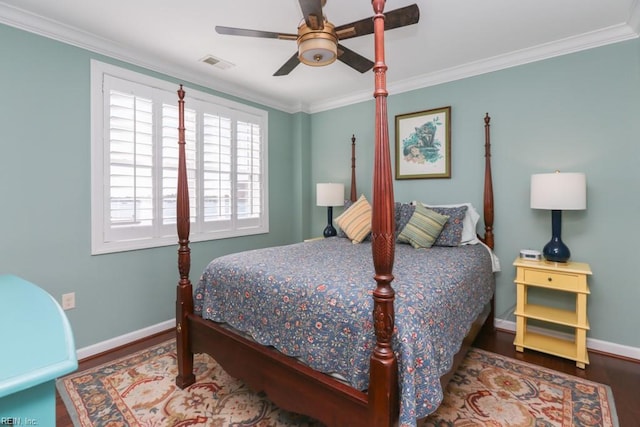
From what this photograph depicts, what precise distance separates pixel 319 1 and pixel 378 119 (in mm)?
785

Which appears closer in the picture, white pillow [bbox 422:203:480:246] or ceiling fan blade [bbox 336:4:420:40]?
ceiling fan blade [bbox 336:4:420:40]

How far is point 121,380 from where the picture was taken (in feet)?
7.08

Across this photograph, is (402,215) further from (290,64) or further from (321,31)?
(321,31)

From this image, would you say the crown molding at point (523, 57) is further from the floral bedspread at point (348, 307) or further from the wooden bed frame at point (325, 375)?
the wooden bed frame at point (325, 375)

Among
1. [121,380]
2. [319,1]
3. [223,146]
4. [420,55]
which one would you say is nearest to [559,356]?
[420,55]

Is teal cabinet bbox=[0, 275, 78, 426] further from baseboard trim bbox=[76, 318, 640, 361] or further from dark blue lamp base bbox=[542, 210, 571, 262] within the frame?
dark blue lamp base bbox=[542, 210, 571, 262]

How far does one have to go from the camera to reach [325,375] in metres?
1.42

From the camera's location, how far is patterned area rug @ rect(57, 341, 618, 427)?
1.75 meters

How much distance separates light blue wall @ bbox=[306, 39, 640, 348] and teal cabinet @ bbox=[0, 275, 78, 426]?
3.20 meters

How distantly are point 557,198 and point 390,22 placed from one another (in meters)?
1.79

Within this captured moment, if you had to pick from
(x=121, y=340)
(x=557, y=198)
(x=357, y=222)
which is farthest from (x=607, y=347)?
(x=121, y=340)

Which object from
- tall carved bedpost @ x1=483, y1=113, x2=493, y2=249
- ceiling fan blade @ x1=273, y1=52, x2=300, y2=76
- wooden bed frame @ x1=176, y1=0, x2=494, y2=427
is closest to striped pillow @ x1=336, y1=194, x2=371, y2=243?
tall carved bedpost @ x1=483, y1=113, x2=493, y2=249

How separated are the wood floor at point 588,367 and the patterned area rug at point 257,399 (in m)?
0.06

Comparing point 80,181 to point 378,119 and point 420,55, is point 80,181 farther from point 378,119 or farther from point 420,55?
point 420,55
